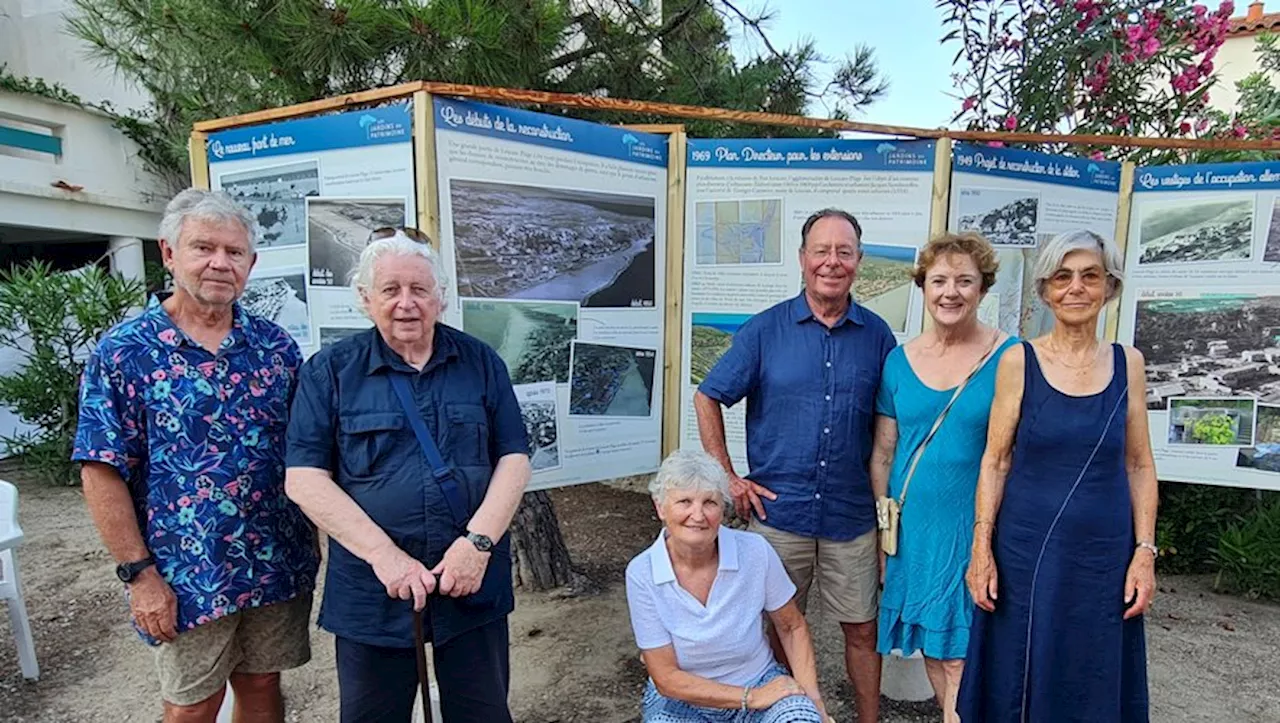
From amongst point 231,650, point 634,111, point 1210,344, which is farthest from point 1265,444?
point 231,650

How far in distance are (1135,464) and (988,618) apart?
58cm

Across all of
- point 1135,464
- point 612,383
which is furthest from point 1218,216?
point 612,383

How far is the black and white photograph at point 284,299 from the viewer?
103 inches

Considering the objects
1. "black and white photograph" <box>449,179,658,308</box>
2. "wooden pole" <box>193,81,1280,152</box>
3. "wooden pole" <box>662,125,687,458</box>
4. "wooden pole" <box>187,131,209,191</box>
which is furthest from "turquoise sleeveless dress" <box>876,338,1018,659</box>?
"wooden pole" <box>187,131,209,191</box>

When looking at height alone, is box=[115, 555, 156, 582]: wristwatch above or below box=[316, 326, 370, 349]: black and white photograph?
below

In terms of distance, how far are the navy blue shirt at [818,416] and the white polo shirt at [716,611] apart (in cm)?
27

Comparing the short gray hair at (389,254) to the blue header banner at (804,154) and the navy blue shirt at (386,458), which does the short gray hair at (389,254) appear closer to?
the navy blue shirt at (386,458)

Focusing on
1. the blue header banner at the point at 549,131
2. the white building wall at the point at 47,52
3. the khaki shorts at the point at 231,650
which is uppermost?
the white building wall at the point at 47,52

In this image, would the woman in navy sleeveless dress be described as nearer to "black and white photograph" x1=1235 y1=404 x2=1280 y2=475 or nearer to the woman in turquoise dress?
the woman in turquoise dress

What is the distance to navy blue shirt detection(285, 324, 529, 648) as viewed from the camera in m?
1.72

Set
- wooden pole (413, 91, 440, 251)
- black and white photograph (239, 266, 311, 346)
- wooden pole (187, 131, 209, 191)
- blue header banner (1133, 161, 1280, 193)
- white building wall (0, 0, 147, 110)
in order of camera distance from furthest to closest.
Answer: white building wall (0, 0, 147, 110) < blue header banner (1133, 161, 1280, 193) < wooden pole (187, 131, 209, 191) < black and white photograph (239, 266, 311, 346) < wooden pole (413, 91, 440, 251)

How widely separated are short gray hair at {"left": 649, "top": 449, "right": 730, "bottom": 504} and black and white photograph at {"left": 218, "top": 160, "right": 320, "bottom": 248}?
1.56 m

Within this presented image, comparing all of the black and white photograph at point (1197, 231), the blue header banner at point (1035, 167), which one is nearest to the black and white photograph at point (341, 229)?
the blue header banner at point (1035, 167)

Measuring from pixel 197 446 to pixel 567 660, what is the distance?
211 cm
